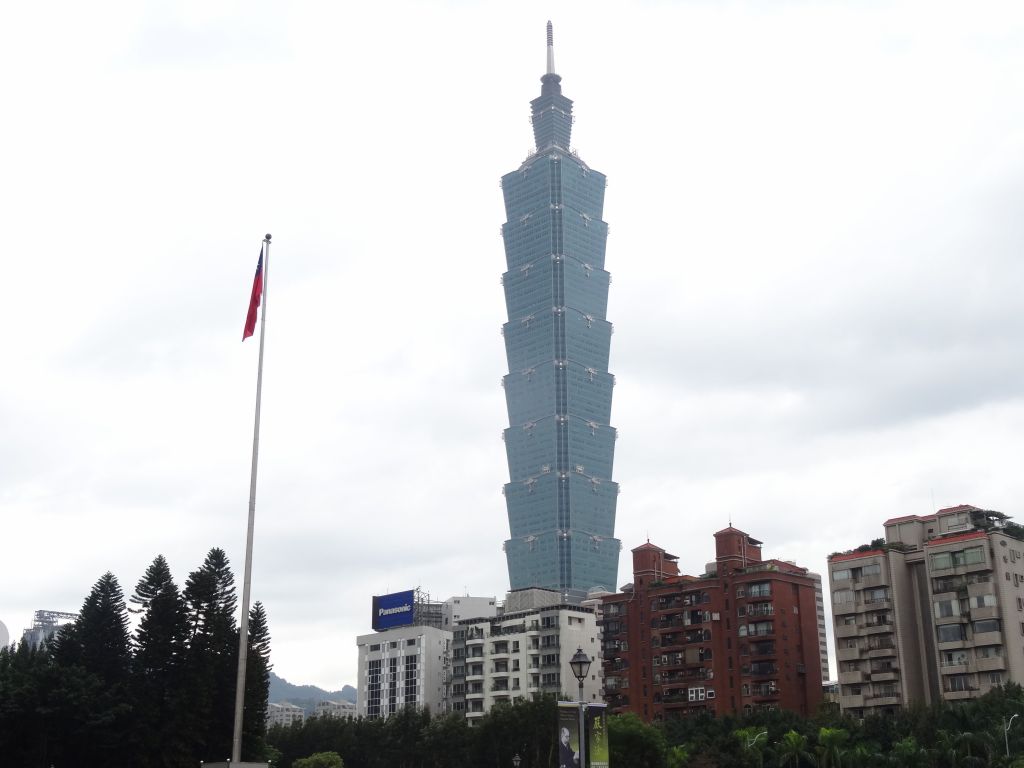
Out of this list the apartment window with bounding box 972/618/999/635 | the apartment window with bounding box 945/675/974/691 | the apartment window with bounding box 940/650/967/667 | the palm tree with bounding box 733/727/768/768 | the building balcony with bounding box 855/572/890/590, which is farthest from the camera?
the building balcony with bounding box 855/572/890/590

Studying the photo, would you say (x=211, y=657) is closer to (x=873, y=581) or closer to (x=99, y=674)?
(x=99, y=674)

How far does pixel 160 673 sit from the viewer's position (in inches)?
3679

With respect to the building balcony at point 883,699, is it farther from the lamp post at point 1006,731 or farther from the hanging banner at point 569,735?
the hanging banner at point 569,735

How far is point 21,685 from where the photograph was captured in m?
87.1

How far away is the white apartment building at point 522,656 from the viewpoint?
492ft

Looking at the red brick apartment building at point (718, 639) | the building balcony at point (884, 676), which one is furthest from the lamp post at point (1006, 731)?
the red brick apartment building at point (718, 639)

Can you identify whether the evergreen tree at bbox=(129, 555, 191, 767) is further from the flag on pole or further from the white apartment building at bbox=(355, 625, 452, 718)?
the white apartment building at bbox=(355, 625, 452, 718)

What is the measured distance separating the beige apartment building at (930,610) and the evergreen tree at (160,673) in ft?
203

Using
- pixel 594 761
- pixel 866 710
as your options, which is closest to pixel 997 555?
pixel 866 710

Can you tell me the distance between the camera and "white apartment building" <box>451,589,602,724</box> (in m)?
150

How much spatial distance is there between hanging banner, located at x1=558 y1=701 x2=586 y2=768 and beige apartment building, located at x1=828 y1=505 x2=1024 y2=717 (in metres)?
67.7

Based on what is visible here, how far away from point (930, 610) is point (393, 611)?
96.4 meters

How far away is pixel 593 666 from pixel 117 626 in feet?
247

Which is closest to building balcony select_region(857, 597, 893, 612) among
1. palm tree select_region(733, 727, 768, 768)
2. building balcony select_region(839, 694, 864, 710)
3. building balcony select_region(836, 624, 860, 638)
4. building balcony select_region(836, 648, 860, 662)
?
building balcony select_region(836, 624, 860, 638)
